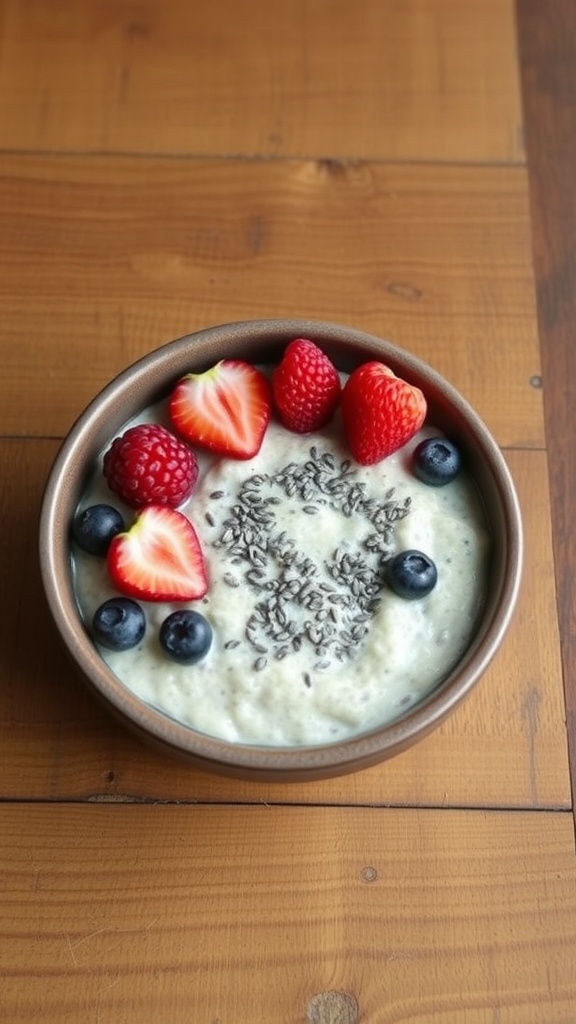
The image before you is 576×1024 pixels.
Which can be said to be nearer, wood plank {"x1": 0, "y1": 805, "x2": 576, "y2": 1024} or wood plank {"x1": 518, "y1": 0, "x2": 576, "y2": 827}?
wood plank {"x1": 0, "y1": 805, "x2": 576, "y2": 1024}

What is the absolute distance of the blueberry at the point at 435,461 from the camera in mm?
1203

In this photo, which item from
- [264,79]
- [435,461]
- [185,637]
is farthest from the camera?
[264,79]

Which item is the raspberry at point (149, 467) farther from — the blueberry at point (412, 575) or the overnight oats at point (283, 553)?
the blueberry at point (412, 575)

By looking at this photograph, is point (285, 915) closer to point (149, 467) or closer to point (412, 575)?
point (412, 575)

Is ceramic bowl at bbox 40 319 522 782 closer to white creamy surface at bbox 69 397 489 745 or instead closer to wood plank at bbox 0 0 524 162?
white creamy surface at bbox 69 397 489 745

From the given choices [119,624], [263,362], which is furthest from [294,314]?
[119,624]

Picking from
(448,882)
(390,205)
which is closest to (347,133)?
(390,205)

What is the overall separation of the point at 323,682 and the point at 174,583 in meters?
0.18

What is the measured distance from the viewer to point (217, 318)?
1486mm

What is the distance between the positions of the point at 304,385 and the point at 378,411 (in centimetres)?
9

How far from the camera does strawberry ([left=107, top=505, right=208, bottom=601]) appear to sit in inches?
44.3

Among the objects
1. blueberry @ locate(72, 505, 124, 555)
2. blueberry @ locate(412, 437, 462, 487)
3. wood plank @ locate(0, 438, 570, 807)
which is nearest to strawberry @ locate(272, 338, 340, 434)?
blueberry @ locate(412, 437, 462, 487)

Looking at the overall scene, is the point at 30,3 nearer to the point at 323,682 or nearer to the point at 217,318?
the point at 217,318

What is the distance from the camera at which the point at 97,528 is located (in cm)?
116
